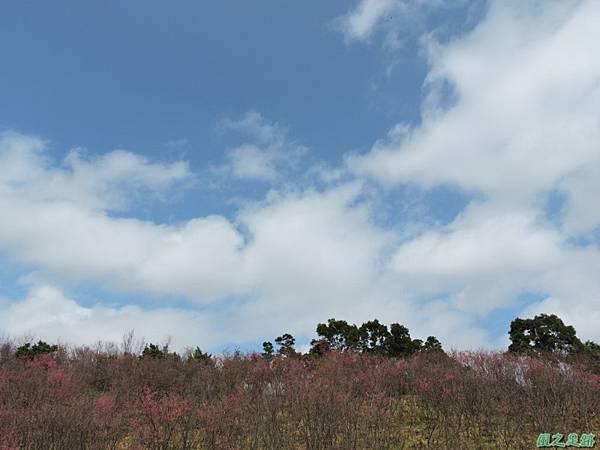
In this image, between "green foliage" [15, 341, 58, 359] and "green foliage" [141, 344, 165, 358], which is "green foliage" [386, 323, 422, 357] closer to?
"green foliage" [141, 344, 165, 358]

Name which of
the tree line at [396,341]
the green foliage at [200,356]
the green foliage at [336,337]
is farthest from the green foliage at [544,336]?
the green foliage at [200,356]

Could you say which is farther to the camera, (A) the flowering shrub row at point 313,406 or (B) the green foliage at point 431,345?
(B) the green foliage at point 431,345

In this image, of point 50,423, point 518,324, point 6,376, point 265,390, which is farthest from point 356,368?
point 6,376

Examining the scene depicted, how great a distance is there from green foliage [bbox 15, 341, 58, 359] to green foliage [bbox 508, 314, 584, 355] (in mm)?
18509

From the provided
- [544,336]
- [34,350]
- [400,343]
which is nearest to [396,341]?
[400,343]

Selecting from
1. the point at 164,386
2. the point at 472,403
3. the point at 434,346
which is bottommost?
the point at 472,403

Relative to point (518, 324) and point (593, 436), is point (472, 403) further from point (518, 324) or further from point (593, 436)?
point (518, 324)

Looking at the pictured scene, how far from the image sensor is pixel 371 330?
65.7 feet

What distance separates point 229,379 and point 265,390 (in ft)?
8.16

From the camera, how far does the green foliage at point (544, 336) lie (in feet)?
61.1

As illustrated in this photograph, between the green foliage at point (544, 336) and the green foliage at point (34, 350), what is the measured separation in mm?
18509

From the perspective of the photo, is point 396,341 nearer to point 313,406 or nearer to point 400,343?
point 400,343

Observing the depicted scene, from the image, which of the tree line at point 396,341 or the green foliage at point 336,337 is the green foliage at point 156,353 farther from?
the green foliage at point 336,337

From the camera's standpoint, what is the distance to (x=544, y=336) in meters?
19.2
